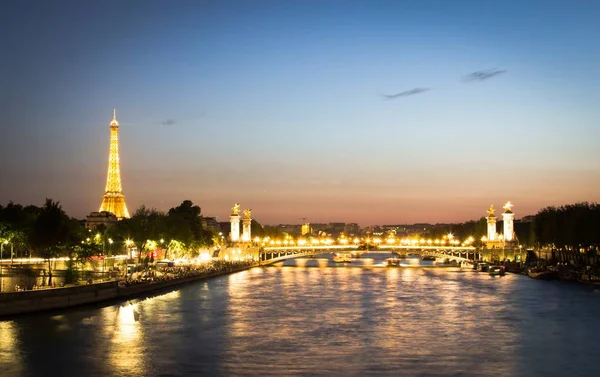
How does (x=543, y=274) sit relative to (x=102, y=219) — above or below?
below

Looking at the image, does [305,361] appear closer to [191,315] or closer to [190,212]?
[191,315]

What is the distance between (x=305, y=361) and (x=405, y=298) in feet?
93.0

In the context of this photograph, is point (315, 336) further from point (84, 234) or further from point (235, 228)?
point (235, 228)

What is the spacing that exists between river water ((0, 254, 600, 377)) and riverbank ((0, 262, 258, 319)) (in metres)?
0.73

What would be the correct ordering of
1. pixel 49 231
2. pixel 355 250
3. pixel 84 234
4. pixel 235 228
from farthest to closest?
pixel 235 228, pixel 355 250, pixel 84 234, pixel 49 231

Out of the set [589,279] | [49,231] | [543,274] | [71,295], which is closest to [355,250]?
[543,274]

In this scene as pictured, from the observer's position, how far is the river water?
106 feet

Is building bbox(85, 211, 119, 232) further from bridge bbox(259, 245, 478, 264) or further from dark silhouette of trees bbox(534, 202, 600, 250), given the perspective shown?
dark silhouette of trees bbox(534, 202, 600, 250)

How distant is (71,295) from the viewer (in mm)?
47312

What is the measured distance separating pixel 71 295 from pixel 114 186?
283 ft

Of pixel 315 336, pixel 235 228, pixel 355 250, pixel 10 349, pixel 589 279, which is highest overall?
pixel 235 228

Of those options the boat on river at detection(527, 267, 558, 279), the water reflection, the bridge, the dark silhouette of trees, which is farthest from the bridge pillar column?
the water reflection

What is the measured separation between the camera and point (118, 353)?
3503 centimetres

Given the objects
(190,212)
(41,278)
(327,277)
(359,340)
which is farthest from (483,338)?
(190,212)
